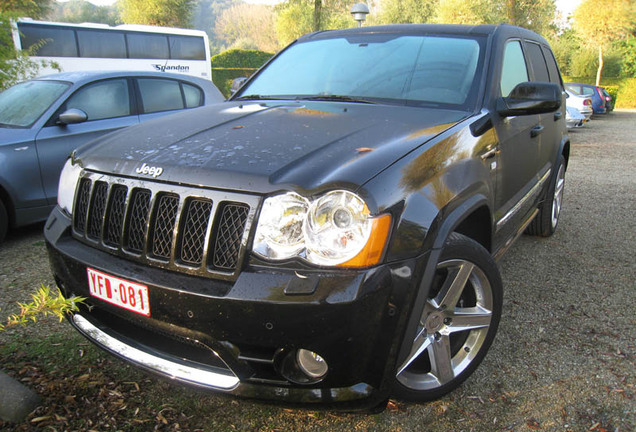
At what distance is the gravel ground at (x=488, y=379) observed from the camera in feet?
7.00

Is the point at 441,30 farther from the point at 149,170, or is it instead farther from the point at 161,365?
the point at 161,365

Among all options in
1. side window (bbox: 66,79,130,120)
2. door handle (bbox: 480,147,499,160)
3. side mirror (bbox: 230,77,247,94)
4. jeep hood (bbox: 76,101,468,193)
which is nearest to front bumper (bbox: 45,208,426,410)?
jeep hood (bbox: 76,101,468,193)

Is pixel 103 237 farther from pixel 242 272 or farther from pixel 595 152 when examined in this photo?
pixel 595 152

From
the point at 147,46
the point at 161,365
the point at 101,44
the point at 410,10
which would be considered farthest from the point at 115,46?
the point at 410,10

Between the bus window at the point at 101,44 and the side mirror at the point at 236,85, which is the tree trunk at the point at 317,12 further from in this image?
the side mirror at the point at 236,85

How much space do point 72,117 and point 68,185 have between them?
8.64 ft

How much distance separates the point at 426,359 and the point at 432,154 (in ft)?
3.01

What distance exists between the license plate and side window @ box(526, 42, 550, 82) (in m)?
3.23

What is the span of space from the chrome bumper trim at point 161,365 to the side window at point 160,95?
3.93 m

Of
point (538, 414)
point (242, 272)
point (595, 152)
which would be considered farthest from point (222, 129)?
point (595, 152)

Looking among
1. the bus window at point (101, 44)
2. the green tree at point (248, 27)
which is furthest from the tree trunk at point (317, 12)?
the green tree at point (248, 27)

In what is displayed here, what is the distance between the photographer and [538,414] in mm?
2195

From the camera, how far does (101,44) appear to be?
63.6ft

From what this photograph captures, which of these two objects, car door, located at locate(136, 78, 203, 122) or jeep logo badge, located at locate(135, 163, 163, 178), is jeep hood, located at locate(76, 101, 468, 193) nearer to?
jeep logo badge, located at locate(135, 163, 163, 178)
